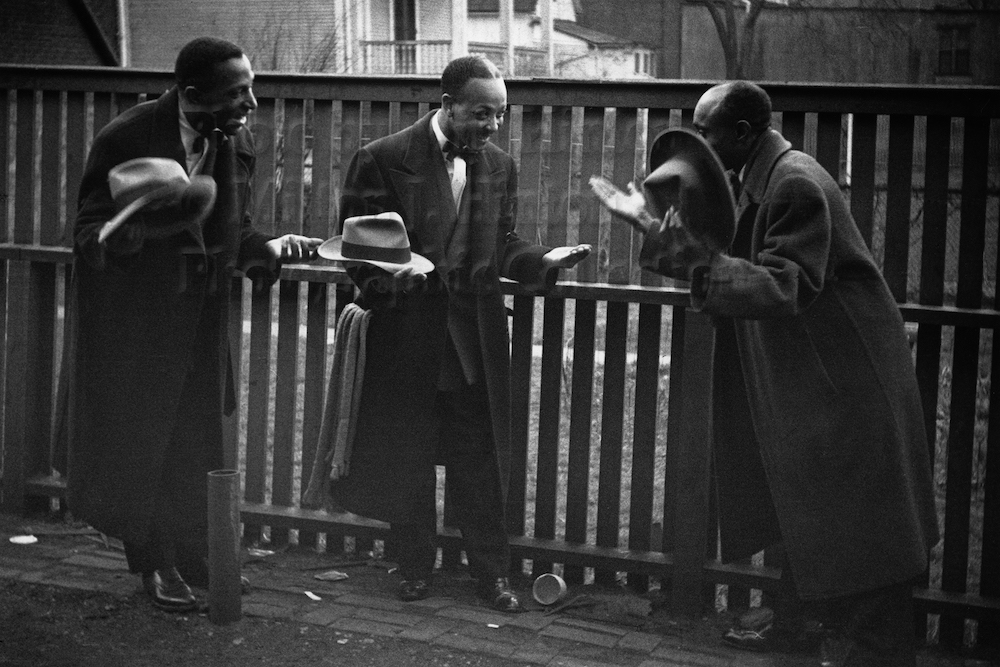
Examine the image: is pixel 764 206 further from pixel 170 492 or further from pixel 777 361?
pixel 170 492

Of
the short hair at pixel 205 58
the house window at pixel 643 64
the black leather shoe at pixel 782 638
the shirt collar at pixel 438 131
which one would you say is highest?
the house window at pixel 643 64

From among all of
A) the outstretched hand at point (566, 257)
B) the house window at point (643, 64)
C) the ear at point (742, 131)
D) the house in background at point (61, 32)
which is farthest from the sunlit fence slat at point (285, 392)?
the house in background at point (61, 32)

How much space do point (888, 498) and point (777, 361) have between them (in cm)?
59

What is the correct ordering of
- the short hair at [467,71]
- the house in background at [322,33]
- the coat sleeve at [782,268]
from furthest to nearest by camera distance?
the house in background at [322,33] → the short hair at [467,71] → the coat sleeve at [782,268]

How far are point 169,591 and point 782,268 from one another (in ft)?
9.48

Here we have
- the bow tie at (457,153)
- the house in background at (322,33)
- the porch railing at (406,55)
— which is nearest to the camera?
the bow tie at (457,153)

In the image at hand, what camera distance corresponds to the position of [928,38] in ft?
22.0

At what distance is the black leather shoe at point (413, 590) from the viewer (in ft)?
16.8

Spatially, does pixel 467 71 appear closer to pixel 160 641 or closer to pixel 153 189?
pixel 153 189

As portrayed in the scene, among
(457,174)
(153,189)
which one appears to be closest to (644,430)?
(457,174)

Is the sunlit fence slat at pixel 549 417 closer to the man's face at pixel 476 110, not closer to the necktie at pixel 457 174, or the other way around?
the necktie at pixel 457 174

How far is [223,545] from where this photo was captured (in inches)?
183

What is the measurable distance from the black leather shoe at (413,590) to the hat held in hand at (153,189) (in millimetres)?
1815

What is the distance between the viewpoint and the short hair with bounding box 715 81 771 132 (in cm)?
412
